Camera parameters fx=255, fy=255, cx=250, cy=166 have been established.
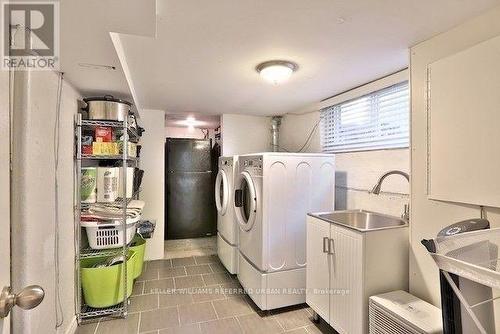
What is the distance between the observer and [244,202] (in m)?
2.63

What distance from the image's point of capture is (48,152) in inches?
56.0

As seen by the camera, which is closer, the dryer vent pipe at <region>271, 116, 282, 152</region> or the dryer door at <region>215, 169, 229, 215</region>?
the dryer door at <region>215, 169, 229, 215</region>

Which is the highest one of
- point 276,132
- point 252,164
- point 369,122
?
point 276,132

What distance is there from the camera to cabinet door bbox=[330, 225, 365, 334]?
5.32 feet

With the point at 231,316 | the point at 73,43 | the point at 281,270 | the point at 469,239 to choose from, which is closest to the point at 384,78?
the point at 469,239

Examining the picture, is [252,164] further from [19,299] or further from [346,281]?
[19,299]

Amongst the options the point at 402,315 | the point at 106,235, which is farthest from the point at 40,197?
the point at 402,315

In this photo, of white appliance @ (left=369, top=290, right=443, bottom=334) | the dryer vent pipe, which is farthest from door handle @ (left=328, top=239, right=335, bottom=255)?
the dryer vent pipe

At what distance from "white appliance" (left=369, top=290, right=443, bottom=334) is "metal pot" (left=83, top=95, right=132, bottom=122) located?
7.54 ft

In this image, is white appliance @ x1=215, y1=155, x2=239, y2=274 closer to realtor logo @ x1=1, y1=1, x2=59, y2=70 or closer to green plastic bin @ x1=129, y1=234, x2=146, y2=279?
green plastic bin @ x1=129, y1=234, x2=146, y2=279

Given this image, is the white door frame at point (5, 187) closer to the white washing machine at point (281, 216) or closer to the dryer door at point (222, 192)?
the white washing machine at point (281, 216)

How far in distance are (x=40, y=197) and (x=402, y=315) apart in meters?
1.96

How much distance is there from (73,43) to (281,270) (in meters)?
2.16

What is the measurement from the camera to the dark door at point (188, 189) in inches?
169
